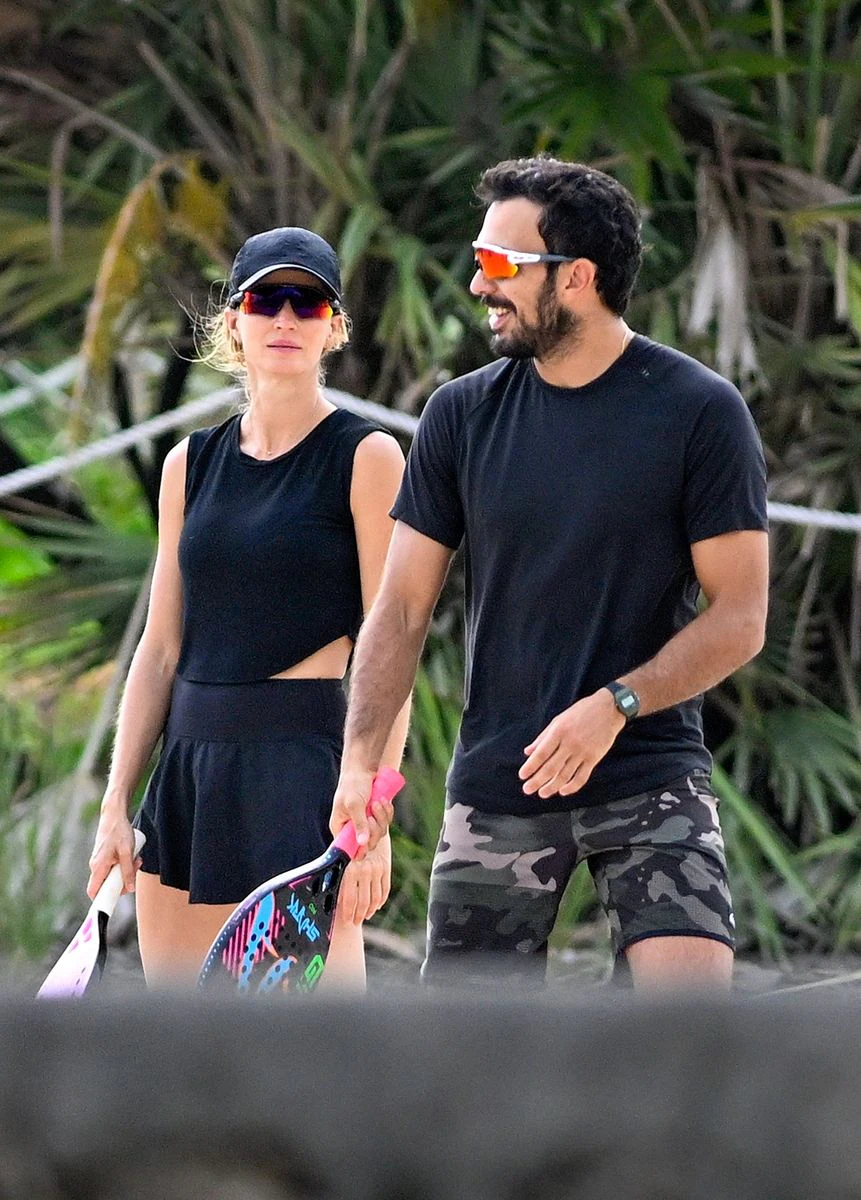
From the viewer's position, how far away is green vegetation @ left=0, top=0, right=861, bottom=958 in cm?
558

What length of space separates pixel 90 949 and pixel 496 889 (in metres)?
0.58

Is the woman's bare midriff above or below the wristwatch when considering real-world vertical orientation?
below

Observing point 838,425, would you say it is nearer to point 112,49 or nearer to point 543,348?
point 112,49

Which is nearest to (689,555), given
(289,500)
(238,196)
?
(289,500)

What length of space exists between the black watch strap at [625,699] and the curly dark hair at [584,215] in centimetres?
62

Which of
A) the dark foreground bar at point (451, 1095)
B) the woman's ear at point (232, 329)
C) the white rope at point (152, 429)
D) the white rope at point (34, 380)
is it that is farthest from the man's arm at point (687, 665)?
the white rope at point (34, 380)

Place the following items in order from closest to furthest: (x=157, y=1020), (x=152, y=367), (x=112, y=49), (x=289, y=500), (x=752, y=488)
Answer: (x=157, y=1020), (x=752, y=488), (x=289, y=500), (x=112, y=49), (x=152, y=367)

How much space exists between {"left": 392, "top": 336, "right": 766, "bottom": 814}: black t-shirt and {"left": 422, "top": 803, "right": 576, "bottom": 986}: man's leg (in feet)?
0.12

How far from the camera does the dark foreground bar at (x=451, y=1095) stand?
1.57ft

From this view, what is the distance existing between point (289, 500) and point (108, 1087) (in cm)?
244

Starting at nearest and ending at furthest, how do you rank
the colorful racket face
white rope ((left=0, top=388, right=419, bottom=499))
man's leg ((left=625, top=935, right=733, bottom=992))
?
1. the colorful racket face
2. man's leg ((left=625, top=935, right=733, bottom=992))
3. white rope ((left=0, top=388, right=419, bottom=499))

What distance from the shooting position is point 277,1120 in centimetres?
49

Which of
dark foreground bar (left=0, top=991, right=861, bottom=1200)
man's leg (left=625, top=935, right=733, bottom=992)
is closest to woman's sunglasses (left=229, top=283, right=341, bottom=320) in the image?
man's leg (left=625, top=935, right=733, bottom=992)

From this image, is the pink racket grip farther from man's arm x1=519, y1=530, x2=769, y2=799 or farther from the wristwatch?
the wristwatch
